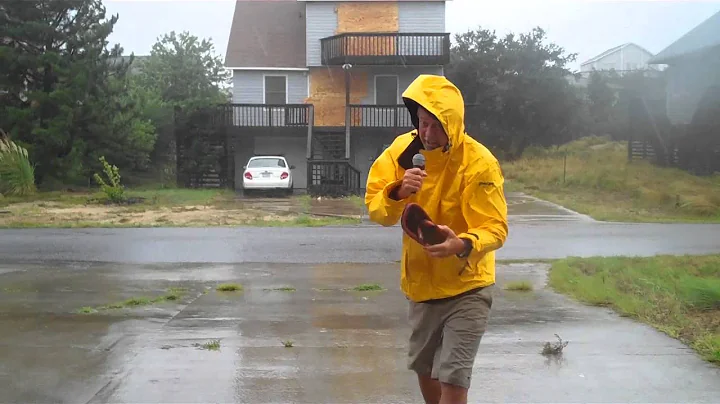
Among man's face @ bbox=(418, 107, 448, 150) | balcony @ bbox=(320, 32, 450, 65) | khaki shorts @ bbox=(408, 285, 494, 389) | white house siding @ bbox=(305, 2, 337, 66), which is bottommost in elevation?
khaki shorts @ bbox=(408, 285, 494, 389)

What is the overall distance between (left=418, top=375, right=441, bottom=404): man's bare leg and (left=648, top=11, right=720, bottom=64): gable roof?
24899 millimetres

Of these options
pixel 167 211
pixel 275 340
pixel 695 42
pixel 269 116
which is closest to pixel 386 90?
pixel 269 116

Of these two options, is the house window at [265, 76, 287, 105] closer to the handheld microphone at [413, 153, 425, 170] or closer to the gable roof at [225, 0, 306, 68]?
the gable roof at [225, 0, 306, 68]

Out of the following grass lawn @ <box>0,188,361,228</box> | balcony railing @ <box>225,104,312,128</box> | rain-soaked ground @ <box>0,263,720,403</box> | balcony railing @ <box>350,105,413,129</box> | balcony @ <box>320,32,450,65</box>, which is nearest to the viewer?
rain-soaked ground @ <box>0,263,720,403</box>

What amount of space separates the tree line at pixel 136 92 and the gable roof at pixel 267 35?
8.73 feet

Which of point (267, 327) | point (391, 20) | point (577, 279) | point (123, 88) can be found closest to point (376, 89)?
point (391, 20)

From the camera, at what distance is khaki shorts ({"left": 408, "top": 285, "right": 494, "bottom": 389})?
3.71 meters

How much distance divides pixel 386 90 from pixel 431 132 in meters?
27.9

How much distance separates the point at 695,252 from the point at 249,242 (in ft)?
22.7

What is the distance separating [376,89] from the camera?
31375 millimetres

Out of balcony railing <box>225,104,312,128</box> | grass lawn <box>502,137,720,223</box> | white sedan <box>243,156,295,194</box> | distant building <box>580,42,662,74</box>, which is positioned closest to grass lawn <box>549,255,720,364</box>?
grass lawn <box>502,137,720,223</box>

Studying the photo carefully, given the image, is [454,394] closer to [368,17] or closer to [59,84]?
[59,84]

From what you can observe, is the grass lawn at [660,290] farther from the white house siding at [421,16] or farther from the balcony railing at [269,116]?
the white house siding at [421,16]

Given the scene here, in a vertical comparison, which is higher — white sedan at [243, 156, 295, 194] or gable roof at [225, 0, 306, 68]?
gable roof at [225, 0, 306, 68]
